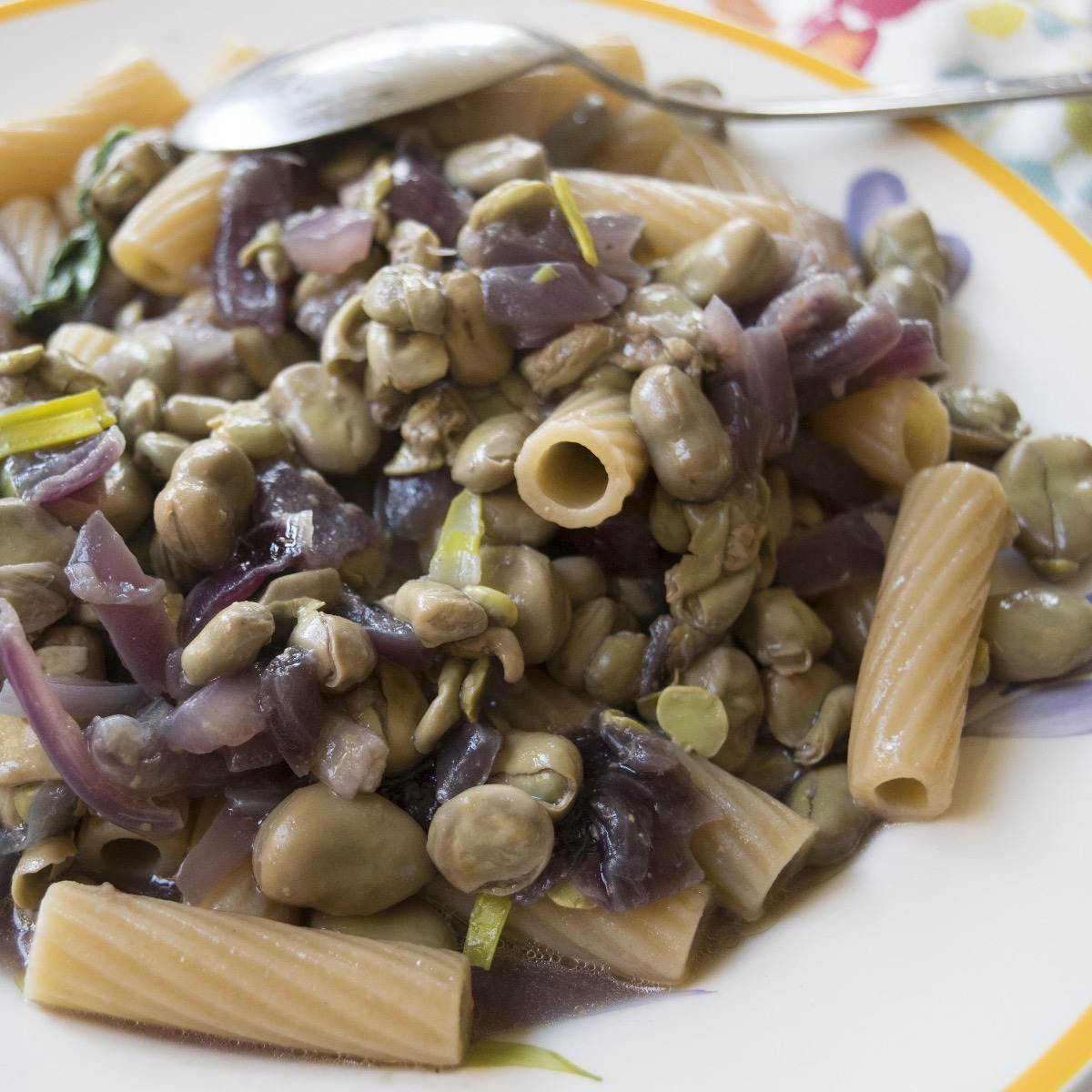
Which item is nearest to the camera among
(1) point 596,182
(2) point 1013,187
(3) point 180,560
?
(3) point 180,560

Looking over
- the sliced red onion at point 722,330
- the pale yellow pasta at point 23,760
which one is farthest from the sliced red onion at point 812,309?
the pale yellow pasta at point 23,760

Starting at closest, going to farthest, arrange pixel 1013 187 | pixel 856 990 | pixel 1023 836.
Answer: pixel 856 990 → pixel 1023 836 → pixel 1013 187

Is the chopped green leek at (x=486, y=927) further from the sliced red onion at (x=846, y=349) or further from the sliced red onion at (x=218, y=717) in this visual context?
the sliced red onion at (x=846, y=349)

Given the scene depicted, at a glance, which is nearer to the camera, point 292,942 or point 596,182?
point 292,942

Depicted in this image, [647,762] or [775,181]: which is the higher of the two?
[775,181]

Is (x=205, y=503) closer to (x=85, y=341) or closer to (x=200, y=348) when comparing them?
(x=200, y=348)

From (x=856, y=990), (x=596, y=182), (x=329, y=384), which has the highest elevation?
(x=596, y=182)

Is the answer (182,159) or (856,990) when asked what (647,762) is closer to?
(856,990)

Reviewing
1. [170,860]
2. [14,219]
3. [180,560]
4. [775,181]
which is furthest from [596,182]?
[170,860]
